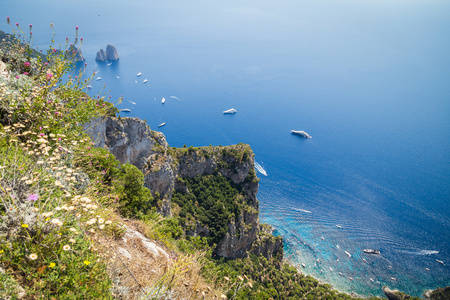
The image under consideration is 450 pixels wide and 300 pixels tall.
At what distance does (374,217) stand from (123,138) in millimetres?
59678

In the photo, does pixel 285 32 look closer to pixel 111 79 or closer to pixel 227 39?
pixel 227 39

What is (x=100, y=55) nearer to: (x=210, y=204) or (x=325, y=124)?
(x=325, y=124)

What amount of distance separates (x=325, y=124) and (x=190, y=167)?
64.9 metres

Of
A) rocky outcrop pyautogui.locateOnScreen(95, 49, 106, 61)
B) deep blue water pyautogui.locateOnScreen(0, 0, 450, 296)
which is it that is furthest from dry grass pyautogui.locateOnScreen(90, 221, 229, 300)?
rocky outcrop pyautogui.locateOnScreen(95, 49, 106, 61)

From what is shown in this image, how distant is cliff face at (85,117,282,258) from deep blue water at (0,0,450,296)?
55.4 feet

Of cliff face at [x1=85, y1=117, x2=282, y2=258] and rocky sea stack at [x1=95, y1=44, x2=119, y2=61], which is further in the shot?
rocky sea stack at [x1=95, y1=44, x2=119, y2=61]

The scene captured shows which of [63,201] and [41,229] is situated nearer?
[41,229]

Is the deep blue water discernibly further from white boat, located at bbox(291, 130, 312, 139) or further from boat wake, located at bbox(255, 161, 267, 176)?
white boat, located at bbox(291, 130, 312, 139)

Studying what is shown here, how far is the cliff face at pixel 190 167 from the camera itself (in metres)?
28.5

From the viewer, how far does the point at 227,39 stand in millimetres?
165125

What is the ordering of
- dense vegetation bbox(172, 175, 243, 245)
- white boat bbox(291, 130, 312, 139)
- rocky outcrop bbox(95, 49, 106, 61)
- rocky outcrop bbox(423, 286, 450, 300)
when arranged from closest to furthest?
dense vegetation bbox(172, 175, 243, 245), rocky outcrop bbox(423, 286, 450, 300), white boat bbox(291, 130, 312, 139), rocky outcrop bbox(95, 49, 106, 61)

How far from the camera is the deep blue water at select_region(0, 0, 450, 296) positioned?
53.0 m

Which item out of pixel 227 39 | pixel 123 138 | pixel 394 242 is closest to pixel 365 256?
pixel 394 242

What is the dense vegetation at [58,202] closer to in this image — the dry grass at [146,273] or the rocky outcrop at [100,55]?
the dry grass at [146,273]
